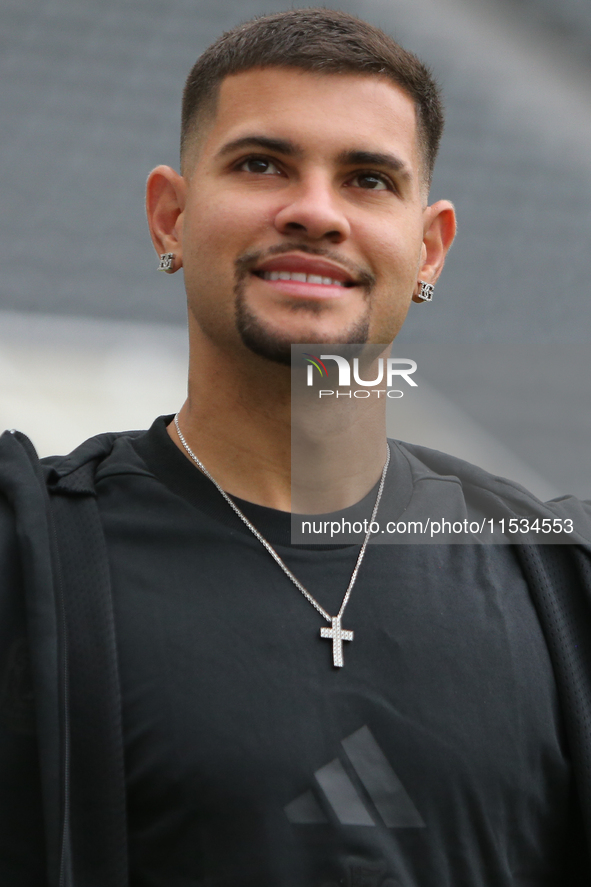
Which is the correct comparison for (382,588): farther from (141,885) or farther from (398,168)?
(398,168)

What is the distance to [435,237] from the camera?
1.86 meters

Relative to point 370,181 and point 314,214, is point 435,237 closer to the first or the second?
point 370,181

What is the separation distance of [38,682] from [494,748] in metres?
0.66

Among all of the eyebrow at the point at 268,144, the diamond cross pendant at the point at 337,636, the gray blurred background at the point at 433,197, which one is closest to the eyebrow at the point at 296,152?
the eyebrow at the point at 268,144

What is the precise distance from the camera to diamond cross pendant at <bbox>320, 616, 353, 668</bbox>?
1.43 meters

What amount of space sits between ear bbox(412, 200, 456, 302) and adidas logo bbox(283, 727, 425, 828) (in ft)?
2.76

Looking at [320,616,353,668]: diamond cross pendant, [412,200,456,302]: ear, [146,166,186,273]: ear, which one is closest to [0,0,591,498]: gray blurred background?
[412,200,456,302]: ear

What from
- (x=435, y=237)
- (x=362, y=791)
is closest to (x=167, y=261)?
(x=435, y=237)

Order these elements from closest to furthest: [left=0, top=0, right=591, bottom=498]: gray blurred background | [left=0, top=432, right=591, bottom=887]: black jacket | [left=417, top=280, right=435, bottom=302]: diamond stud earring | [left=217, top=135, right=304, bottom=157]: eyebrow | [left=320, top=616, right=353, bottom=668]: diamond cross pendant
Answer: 1. [left=0, top=432, right=591, bottom=887]: black jacket
2. [left=320, top=616, right=353, bottom=668]: diamond cross pendant
3. [left=217, top=135, right=304, bottom=157]: eyebrow
4. [left=417, top=280, right=435, bottom=302]: diamond stud earring
5. [left=0, top=0, right=591, bottom=498]: gray blurred background

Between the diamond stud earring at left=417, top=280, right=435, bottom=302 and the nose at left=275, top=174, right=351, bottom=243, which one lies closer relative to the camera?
the nose at left=275, top=174, right=351, bottom=243

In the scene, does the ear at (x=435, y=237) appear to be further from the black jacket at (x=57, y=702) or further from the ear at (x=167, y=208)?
the black jacket at (x=57, y=702)

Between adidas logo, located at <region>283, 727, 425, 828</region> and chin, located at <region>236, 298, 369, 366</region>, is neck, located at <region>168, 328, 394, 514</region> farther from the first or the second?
adidas logo, located at <region>283, 727, 425, 828</region>

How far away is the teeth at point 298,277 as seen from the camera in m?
1.51

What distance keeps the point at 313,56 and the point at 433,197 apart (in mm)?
3687
